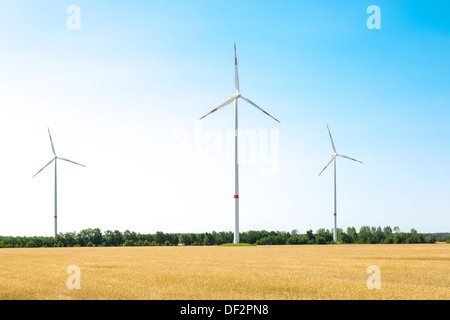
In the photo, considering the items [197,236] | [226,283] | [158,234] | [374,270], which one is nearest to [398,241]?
[197,236]

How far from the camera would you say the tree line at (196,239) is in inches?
4747

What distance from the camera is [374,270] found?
33000 mm

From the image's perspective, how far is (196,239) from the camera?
129 metres

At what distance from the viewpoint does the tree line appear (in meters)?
121
